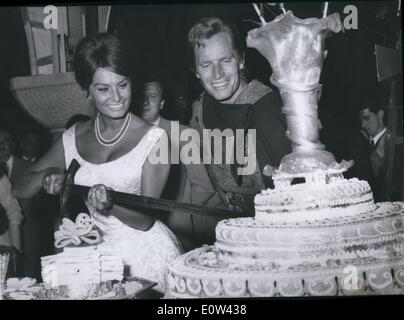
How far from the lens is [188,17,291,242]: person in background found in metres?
3.25

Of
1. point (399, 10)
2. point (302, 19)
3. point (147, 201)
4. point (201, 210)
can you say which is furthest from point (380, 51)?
A: point (147, 201)

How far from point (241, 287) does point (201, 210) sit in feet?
1.72

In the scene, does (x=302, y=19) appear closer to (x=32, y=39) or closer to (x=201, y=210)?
(x=201, y=210)

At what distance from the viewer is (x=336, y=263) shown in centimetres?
296

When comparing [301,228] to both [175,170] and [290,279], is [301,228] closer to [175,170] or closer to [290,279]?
[290,279]

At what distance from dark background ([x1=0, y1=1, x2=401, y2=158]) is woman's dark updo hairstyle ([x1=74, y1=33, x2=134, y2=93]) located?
57mm

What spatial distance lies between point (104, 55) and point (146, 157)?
60 centimetres

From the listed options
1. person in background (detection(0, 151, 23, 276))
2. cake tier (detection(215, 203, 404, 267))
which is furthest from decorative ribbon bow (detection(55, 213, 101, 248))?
cake tier (detection(215, 203, 404, 267))

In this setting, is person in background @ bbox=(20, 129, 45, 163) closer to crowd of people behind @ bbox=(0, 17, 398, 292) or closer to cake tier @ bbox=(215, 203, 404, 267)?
crowd of people behind @ bbox=(0, 17, 398, 292)

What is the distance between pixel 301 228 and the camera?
116 inches

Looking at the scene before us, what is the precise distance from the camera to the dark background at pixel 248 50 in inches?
127

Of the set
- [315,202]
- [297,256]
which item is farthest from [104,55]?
[297,256]

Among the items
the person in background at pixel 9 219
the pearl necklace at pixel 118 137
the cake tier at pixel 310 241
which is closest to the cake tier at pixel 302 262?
the cake tier at pixel 310 241

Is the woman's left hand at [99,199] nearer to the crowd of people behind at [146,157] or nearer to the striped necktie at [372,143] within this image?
the crowd of people behind at [146,157]
